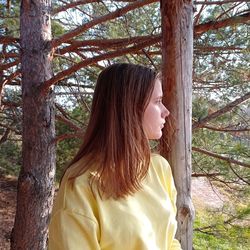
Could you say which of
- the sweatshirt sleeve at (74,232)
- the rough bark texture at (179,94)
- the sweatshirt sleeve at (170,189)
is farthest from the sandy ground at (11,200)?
the sweatshirt sleeve at (74,232)

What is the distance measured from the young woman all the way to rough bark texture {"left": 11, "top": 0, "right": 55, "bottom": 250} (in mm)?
1780

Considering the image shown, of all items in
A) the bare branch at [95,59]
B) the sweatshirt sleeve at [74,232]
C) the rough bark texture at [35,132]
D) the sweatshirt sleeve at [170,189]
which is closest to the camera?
the sweatshirt sleeve at [74,232]

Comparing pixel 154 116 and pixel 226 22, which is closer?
pixel 154 116

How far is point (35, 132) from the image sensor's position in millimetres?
2943

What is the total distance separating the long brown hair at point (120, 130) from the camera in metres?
1.12

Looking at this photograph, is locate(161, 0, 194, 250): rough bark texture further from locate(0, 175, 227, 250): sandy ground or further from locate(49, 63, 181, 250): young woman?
locate(0, 175, 227, 250): sandy ground

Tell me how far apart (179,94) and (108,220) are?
0.66 metres

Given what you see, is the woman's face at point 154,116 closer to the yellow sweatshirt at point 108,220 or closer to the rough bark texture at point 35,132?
the yellow sweatshirt at point 108,220

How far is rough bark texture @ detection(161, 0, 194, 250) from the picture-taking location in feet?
4.86

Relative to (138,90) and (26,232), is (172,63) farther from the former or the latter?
(26,232)

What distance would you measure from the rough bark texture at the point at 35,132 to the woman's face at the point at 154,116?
179cm

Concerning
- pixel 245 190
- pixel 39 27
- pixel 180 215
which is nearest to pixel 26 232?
pixel 39 27

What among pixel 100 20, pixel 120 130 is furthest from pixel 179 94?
pixel 100 20

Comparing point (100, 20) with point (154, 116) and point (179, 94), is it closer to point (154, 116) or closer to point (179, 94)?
point (179, 94)
